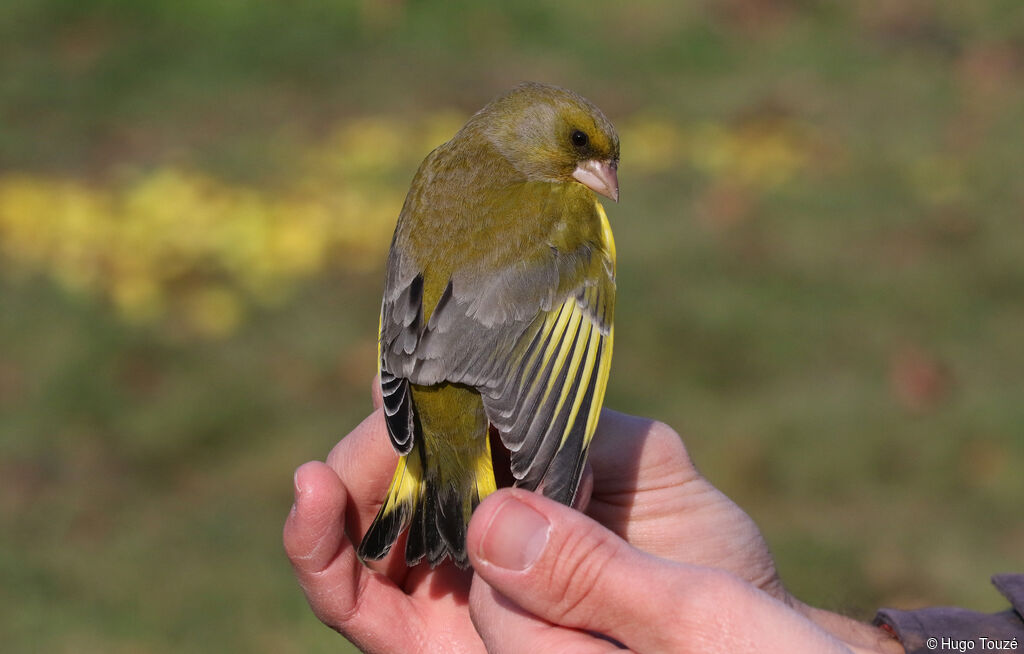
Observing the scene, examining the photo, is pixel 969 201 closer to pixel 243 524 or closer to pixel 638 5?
pixel 638 5

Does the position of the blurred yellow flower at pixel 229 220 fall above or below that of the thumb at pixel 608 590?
above

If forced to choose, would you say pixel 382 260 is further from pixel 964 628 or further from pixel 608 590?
pixel 608 590

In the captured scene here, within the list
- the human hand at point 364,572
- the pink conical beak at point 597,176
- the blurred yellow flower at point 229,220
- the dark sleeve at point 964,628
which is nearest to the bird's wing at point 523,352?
the pink conical beak at point 597,176

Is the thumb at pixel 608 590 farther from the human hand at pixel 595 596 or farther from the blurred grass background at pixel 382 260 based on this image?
the blurred grass background at pixel 382 260

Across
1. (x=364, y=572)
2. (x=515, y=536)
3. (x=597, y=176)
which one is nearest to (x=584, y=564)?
(x=515, y=536)

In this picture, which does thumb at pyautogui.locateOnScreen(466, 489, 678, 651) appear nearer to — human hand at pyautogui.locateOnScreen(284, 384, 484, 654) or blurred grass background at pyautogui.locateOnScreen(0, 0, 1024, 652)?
human hand at pyautogui.locateOnScreen(284, 384, 484, 654)

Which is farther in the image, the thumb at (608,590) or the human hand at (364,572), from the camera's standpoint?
the human hand at (364,572)

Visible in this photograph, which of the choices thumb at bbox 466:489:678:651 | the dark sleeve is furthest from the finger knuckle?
the dark sleeve
